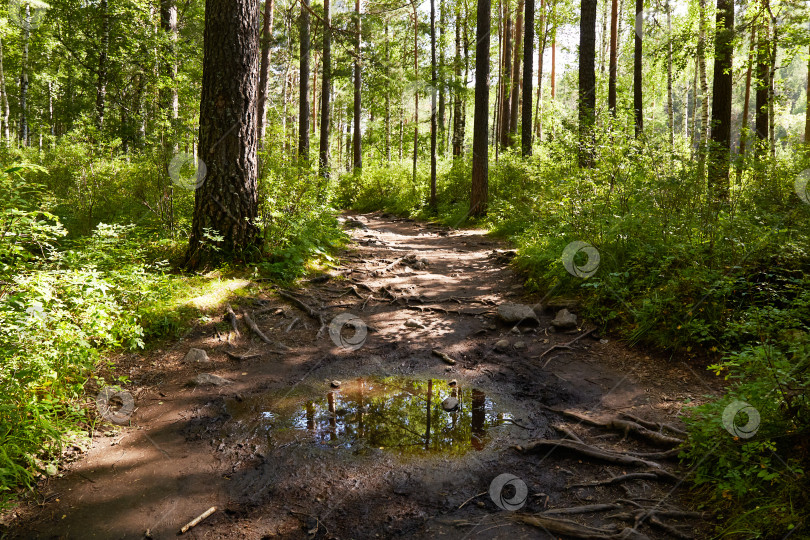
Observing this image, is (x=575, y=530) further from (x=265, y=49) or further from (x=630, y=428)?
(x=265, y=49)

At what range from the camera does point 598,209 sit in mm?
7160

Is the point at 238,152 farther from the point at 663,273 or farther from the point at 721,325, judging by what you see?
the point at 721,325

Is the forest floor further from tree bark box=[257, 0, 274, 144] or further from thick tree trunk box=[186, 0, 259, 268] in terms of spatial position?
tree bark box=[257, 0, 274, 144]

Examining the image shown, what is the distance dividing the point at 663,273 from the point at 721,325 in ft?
3.03

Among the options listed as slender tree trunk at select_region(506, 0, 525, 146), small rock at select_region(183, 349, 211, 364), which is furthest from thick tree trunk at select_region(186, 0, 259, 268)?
slender tree trunk at select_region(506, 0, 525, 146)

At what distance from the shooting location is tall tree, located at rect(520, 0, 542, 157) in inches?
608

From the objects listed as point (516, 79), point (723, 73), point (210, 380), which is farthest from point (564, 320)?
point (516, 79)

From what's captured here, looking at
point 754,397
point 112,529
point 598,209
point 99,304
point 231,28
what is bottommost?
point 112,529

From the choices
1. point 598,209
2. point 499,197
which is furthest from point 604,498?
point 499,197

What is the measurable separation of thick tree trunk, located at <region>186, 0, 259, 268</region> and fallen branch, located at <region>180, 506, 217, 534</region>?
435 cm

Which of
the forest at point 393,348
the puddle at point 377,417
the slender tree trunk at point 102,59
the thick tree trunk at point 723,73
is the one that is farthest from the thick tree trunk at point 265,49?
the thick tree trunk at point 723,73

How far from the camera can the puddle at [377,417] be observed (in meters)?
3.63

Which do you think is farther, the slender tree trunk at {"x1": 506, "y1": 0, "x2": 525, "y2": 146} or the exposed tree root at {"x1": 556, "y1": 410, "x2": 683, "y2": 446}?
the slender tree trunk at {"x1": 506, "y1": 0, "x2": 525, "y2": 146}

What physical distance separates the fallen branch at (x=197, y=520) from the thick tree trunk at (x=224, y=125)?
435 cm
